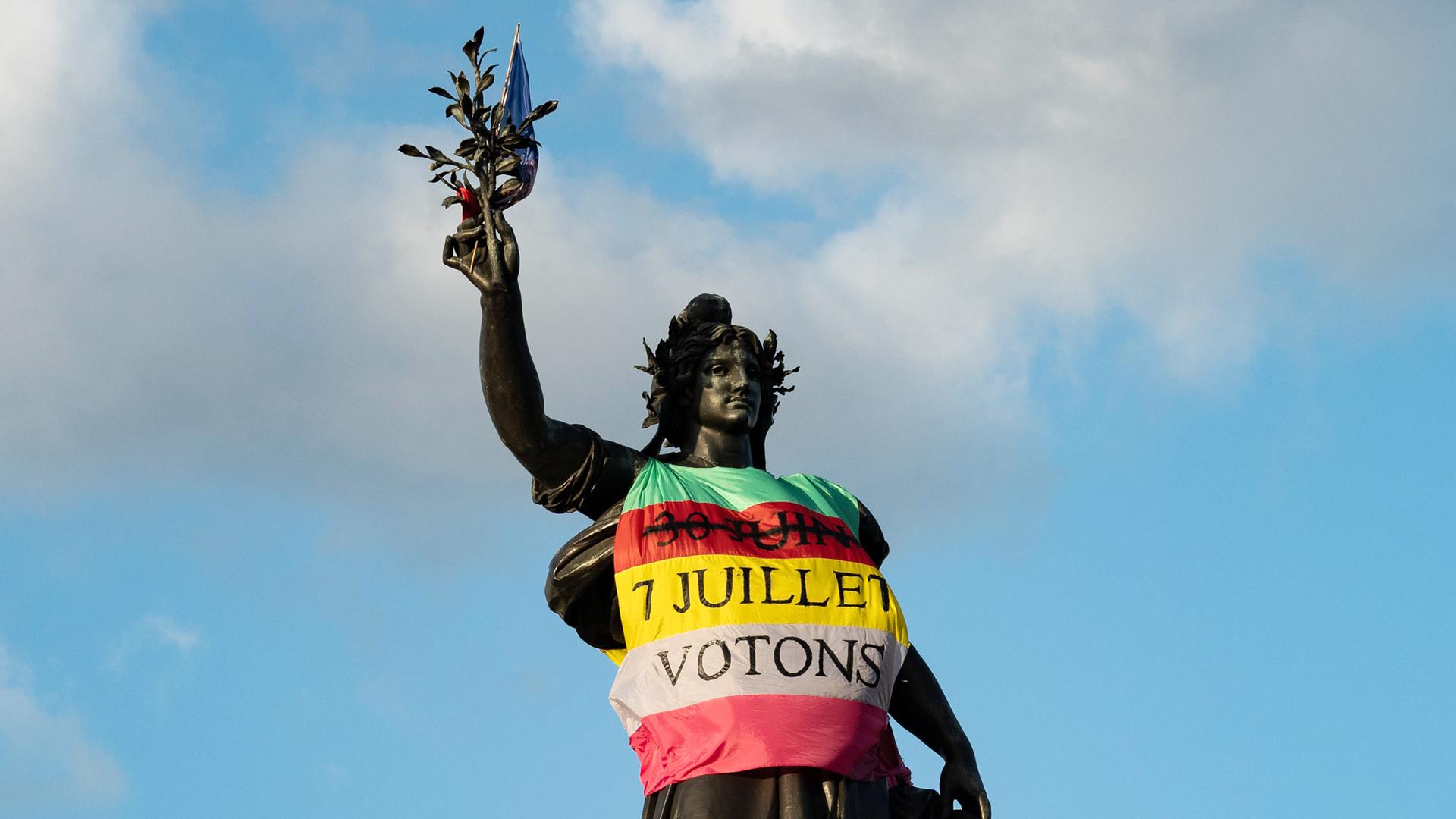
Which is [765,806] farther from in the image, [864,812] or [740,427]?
[740,427]

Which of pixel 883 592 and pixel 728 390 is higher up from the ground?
pixel 728 390

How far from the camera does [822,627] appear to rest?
51.1 feet

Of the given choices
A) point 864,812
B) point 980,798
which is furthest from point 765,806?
point 980,798

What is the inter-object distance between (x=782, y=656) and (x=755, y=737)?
600 mm

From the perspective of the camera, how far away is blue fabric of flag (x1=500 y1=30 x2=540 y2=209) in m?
15.8

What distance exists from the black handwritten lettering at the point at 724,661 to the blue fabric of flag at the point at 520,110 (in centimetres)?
317

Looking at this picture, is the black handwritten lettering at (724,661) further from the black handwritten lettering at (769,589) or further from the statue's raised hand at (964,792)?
the statue's raised hand at (964,792)

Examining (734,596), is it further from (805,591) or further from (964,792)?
(964,792)

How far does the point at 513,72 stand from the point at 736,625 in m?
4.05

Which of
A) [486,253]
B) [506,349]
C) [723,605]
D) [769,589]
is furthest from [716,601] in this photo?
[486,253]

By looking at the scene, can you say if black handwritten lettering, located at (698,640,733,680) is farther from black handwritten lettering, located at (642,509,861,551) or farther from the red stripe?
black handwritten lettering, located at (642,509,861,551)

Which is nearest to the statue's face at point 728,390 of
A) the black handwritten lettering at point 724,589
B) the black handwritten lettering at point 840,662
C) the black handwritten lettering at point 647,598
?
the black handwritten lettering at point 724,589

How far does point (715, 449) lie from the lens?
16.7 m

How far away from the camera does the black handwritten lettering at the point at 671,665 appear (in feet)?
50.0
